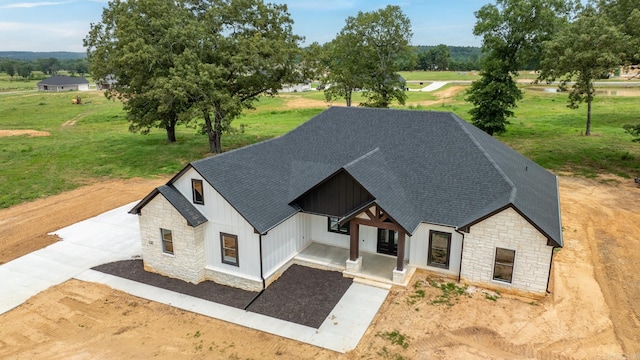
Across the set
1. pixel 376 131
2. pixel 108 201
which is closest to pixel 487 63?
pixel 376 131

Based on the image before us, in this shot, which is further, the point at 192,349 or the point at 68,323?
the point at 68,323

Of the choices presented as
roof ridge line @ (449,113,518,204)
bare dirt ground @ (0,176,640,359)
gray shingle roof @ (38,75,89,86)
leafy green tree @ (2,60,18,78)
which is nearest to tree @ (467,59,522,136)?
roof ridge line @ (449,113,518,204)

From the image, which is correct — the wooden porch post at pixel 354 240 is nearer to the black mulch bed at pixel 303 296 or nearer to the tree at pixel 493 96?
the black mulch bed at pixel 303 296

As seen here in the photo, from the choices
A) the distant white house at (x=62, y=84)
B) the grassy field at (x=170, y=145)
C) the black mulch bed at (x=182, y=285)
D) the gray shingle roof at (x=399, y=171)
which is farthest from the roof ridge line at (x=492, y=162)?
the distant white house at (x=62, y=84)

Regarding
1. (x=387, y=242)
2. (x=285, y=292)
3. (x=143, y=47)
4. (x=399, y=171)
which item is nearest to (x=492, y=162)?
(x=399, y=171)

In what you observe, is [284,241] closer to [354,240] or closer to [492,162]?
[354,240]

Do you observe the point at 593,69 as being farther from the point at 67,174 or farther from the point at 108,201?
the point at 67,174
